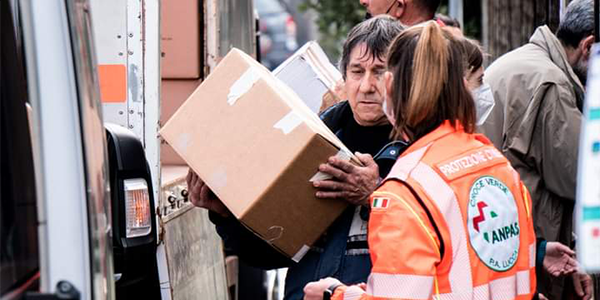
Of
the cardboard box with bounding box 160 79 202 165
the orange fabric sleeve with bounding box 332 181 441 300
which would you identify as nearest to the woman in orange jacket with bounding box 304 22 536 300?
the orange fabric sleeve with bounding box 332 181 441 300

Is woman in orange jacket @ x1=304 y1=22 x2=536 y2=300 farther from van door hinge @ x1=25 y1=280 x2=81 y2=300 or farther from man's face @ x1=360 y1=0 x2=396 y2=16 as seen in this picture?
man's face @ x1=360 y1=0 x2=396 y2=16

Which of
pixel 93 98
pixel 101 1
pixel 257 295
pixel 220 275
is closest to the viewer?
pixel 93 98

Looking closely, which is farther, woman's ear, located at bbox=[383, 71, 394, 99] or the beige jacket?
the beige jacket

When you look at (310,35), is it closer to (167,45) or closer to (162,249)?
(167,45)

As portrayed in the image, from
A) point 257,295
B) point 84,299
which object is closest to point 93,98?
point 84,299

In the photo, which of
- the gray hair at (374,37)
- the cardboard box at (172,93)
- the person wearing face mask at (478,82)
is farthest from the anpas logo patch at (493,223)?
the cardboard box at (172,93)

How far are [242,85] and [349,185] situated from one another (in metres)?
0.46

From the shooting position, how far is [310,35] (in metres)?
27.7

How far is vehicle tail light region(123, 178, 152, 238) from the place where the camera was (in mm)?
3195

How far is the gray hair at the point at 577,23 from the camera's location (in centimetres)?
481

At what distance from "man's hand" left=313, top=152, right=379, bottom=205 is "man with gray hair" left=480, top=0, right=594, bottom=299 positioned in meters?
1.67

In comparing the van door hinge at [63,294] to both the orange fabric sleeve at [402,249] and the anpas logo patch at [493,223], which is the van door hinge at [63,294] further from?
the anpas logo patch at [493,223]

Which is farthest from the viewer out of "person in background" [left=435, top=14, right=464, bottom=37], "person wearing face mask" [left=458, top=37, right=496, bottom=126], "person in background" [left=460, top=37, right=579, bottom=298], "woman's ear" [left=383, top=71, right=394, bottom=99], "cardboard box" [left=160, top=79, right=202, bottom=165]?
"cardboard box" [left=160, top=79, right=202, bottom=165]

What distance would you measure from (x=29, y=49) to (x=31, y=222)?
1.27ft
